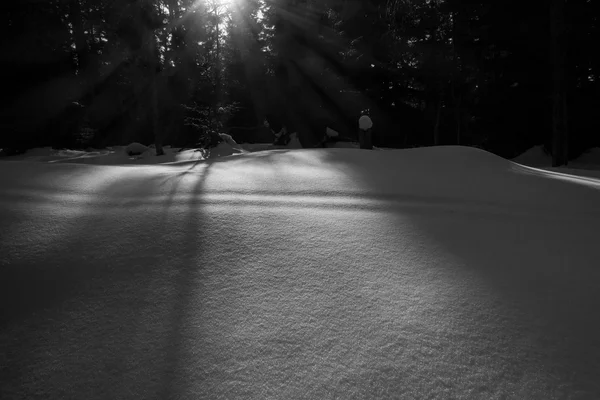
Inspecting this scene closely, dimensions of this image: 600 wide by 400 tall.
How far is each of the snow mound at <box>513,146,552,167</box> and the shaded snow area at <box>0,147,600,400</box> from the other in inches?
396

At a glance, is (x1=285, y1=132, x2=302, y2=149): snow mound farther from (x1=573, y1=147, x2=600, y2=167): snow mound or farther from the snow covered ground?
(x1=573, y1=147, x2=600, y2=167): snow mound

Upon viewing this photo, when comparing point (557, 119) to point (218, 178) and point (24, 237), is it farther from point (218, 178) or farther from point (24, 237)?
point (24, 237)

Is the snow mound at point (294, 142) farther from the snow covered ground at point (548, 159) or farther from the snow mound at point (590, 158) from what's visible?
the snow mound at point (590, 158)

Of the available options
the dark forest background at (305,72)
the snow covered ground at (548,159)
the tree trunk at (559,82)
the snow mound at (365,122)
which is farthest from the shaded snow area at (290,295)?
the snow covered ground at (548,159)

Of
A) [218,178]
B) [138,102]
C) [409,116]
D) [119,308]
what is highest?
[138,102]

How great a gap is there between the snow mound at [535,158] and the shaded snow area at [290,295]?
33.0ft

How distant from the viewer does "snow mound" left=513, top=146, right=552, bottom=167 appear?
10.2m

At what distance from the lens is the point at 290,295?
1213 millimetres

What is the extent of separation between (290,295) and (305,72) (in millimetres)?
14987

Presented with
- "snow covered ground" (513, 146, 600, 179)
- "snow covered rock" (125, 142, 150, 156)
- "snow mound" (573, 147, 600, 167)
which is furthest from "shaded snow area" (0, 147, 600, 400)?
"snow mound" (573, 147, 600, 167)

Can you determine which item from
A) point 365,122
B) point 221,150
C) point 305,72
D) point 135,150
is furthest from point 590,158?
point 135,150

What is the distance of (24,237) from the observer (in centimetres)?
149

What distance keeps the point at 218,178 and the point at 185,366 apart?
1843mm

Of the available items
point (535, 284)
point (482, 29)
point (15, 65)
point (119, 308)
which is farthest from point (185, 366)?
point (15, 65)
